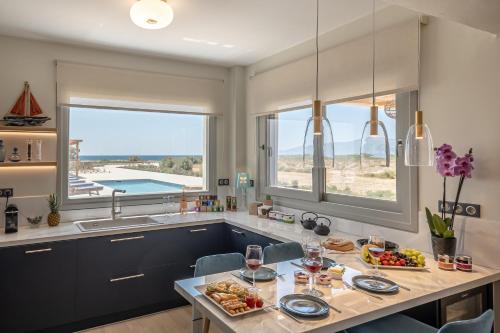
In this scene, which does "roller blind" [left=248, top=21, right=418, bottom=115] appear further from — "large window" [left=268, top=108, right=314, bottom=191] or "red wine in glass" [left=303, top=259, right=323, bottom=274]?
"red wine in glass" [left=303, top=259, right=323, bottom=274]

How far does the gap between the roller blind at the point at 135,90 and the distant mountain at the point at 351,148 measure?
43.9 inches

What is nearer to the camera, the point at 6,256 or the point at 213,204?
the point at 6,256

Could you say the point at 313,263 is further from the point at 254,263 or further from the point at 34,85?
the point at 34,85

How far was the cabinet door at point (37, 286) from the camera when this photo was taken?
2.62 metres

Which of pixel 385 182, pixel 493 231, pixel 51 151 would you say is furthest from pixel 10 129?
pixel 493 231

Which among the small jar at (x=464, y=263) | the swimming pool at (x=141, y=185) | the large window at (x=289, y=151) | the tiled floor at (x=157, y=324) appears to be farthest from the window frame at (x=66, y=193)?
the small jar at (x=464, y=263)

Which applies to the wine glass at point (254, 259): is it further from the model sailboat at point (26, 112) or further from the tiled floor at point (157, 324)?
the model sailboat at point (26, 112)

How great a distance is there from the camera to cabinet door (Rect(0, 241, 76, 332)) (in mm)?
2623

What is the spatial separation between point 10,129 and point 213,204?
2.03 m

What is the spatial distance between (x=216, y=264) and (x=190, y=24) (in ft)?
6.24

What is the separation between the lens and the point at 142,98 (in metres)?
3.74

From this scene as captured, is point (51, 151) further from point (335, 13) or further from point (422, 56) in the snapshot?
point (422, 56)

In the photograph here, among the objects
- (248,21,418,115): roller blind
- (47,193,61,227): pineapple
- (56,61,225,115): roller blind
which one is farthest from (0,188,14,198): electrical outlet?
(248,21,418,115): roller blind

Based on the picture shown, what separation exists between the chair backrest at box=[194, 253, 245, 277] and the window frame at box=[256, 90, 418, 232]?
0.78 m
